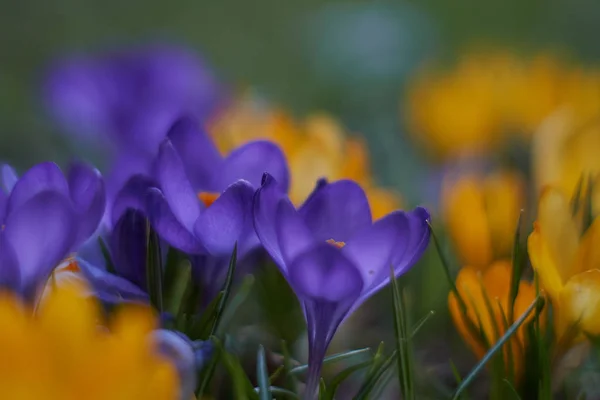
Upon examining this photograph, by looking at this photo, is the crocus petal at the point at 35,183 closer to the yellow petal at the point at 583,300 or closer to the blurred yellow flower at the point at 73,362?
the blurred yellow flower at the point at 73,362

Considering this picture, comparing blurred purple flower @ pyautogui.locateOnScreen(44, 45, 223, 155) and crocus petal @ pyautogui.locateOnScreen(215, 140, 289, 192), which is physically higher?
crocus petal @ pyautogui.locateOnScreen(215, 140, 289, 192)

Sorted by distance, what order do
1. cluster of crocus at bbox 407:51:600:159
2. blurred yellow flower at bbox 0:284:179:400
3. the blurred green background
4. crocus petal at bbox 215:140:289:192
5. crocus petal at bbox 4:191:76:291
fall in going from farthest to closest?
the blurred green background, cluster of crocus at bbox 407:51:600:159, crocus petal at bbox 215:140:289:192, crocus petal at bbox 4:191:76:291, blurred yellow flower at bbox 0:284:179:400

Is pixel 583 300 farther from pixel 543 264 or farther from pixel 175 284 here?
pixel 175 284

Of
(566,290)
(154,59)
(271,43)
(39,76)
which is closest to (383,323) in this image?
(566,290)

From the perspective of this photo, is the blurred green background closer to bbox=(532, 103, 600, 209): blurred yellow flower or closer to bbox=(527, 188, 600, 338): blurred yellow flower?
bbox=(532, 103, 600, 209): blurred yellow flower

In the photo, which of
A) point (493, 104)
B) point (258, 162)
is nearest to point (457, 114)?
point (493, 104)

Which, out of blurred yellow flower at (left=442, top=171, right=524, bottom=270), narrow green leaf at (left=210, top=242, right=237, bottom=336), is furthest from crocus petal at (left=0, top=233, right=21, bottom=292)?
blurred yellow flower at (left=442, top=171, right=524, bottom=270)
